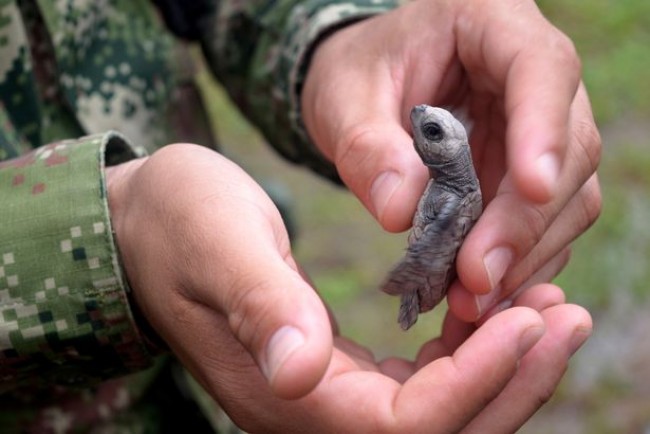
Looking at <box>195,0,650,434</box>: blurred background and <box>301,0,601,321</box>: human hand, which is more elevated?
<box>301,0,601,321</box>: human hand

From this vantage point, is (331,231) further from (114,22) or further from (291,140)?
(114,22)

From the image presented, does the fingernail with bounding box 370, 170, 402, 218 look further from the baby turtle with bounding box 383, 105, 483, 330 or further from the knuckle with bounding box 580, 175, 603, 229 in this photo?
the knuckle with bounding box 580, 175, 603, 229

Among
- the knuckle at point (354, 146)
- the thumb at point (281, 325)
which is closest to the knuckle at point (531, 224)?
the knuckle at point (354, 146)

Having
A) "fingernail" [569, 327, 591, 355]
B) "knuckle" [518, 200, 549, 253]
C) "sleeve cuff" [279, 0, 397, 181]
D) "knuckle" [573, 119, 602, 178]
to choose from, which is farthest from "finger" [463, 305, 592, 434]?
"sleeve cuff" [279, 0, 397, 181]

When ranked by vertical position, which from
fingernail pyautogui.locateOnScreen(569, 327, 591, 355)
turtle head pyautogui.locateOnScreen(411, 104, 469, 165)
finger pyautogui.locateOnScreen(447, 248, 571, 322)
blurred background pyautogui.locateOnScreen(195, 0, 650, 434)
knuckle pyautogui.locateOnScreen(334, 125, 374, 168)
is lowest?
blurred background pyautogui.locateOnScreen(195, 0, 650, 434)

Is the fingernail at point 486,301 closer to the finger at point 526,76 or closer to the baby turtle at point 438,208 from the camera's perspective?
the baby turtle at point 438,208

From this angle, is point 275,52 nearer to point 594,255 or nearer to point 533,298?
→ point 533,298
